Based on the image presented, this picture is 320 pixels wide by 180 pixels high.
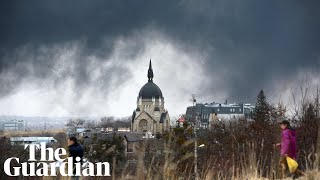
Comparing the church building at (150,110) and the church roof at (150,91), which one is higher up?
the church roof at (150,91)

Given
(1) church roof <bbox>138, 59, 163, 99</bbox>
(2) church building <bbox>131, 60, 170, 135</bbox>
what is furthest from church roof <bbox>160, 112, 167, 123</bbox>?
(1) church roof <bbox>138, 59, 163, 99</bbox>

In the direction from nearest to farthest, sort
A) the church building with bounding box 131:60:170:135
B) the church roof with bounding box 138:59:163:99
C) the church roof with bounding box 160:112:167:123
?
1. the church building with bounding box 131:60:170:135
2. the church roof with bounding box 160:112:167:123
3. the church roof with bounding box 138:59:163:99

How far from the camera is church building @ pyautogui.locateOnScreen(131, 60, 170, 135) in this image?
118m

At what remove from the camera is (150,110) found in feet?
399

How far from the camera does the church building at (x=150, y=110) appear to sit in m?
118

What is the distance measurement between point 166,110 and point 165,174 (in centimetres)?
11974

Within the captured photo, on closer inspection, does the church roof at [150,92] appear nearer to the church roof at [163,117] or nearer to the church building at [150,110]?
the church building at [150,110]

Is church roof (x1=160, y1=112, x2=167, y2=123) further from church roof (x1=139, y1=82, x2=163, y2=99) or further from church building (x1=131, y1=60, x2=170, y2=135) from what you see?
church roof (x1=139, y1=82, x2=163, y2=99)

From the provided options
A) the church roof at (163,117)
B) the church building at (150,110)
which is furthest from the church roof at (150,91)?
the church roof at (163,117)

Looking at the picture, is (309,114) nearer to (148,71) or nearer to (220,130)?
(220,130)

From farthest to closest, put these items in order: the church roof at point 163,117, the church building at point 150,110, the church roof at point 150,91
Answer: the church roof at point 150,91 < the church roof at point 163,117 < the church building at point 150,110

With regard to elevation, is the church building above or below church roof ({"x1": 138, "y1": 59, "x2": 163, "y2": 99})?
below

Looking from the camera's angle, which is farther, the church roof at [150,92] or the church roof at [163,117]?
the church roof at [150,92]

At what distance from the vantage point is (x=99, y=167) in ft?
23.8
